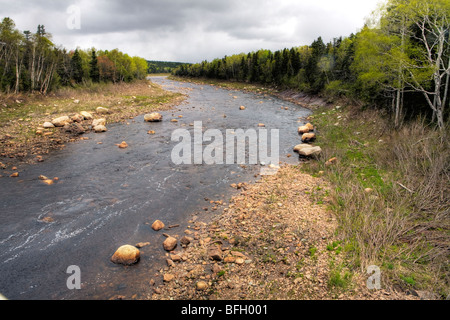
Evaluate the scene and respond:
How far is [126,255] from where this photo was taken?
844 centimetres

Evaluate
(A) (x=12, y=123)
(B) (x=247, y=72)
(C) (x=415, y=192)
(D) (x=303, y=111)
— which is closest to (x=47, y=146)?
(A) (x=12, y=123)

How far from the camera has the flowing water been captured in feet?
25.7

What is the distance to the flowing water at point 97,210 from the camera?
308 inches

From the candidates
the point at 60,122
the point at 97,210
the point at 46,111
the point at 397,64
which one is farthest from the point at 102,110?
the point at 397,64

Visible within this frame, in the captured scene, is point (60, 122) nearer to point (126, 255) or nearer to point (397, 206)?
point (126, 255)

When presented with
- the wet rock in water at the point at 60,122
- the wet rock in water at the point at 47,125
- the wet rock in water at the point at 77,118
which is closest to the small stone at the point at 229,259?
the wet rock in water at the point at 47,125

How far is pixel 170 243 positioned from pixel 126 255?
4.87 ft

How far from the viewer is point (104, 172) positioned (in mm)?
15461

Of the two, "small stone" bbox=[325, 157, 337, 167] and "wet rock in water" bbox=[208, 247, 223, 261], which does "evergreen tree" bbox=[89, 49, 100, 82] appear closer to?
"small stone" bbox=[325, 157, 337, 167]

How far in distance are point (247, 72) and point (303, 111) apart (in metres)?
56.2

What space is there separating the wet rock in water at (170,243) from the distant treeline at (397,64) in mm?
16548

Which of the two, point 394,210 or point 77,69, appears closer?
point 394,210
